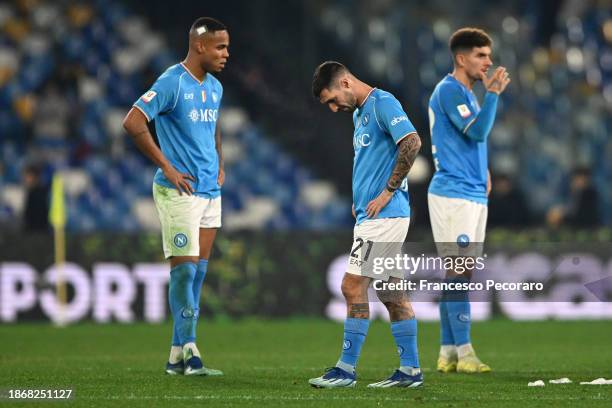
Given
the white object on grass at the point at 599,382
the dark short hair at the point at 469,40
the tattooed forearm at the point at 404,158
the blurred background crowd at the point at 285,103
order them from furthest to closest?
1. the blurred background crowd at the point at 285,103
2. the dark short hair at the point at 469,40
3. the white object on grass at the point at 599,382
4. the tattooed forearm at the point at 404,158

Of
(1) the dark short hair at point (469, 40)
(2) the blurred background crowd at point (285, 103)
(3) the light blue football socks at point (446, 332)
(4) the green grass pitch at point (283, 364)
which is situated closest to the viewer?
(4) the green grass pitch at point (283, 364)

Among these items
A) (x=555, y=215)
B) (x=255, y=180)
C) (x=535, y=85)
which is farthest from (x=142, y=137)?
(x=535, y=85)

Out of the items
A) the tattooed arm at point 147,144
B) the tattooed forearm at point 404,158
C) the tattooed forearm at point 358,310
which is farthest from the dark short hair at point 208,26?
the tattooed forearm at point 358,310

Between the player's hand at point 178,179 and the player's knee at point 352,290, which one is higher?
the player's hand at point 178,179

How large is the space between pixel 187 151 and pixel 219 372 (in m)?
1.64

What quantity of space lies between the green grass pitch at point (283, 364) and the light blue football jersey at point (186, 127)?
150 cm

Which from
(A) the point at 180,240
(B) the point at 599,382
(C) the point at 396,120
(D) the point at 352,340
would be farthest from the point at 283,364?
(C) the point at 396,120

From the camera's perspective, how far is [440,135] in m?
9.79

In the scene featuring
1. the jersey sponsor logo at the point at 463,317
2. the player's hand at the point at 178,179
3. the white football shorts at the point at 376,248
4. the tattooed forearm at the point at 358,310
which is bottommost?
the jersey sponsor logo at the point at 463,317

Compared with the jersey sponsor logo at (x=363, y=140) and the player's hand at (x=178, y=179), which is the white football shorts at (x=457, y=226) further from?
the player's hand at (x=178, y=179)

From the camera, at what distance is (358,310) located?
802 cm

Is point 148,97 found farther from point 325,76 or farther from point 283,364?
point 283,364

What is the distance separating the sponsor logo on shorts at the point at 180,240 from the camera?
9062 mm
